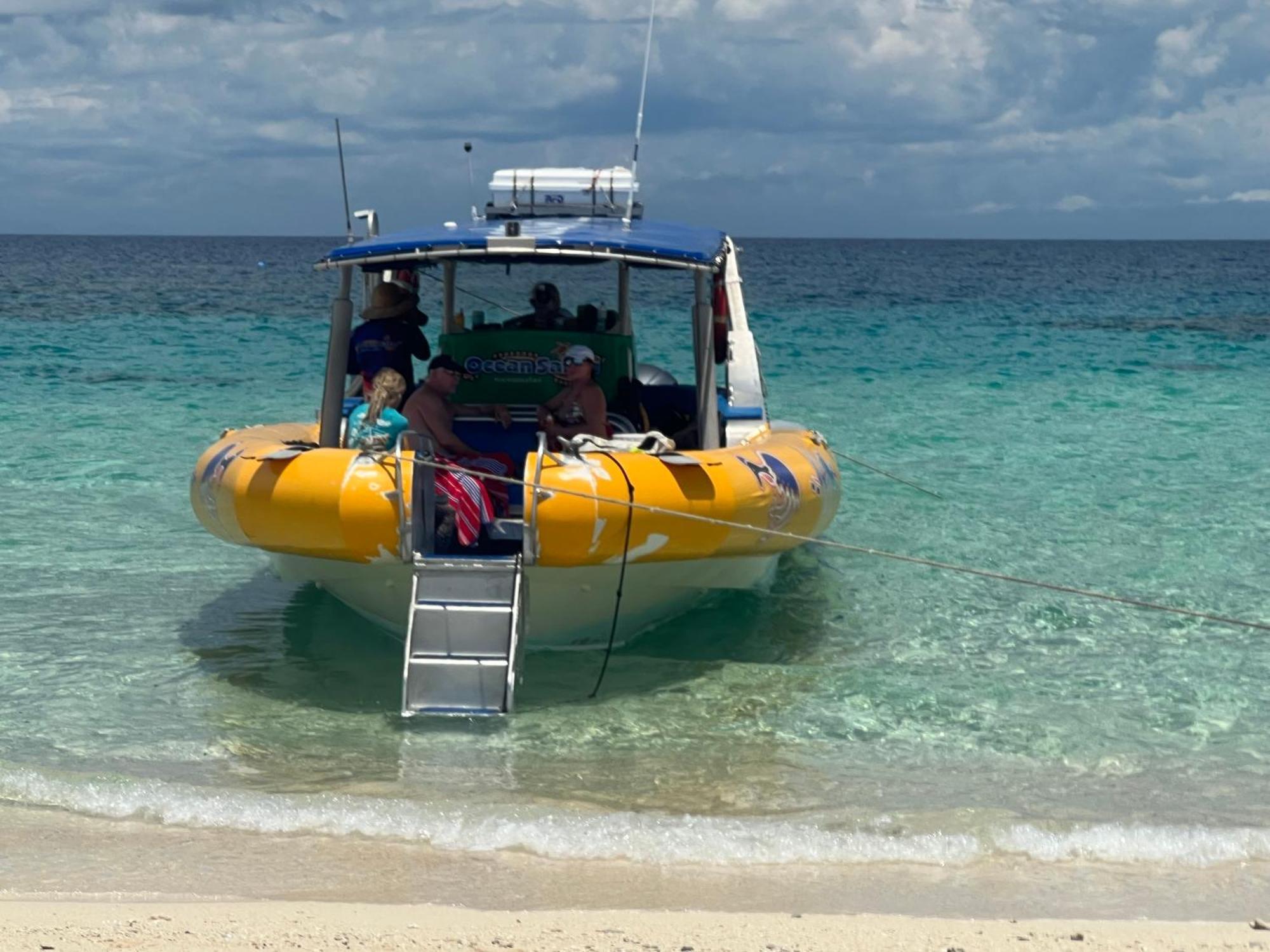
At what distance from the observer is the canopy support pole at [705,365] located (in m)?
6.63

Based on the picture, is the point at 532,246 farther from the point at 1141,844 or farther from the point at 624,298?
the point at 1141,844

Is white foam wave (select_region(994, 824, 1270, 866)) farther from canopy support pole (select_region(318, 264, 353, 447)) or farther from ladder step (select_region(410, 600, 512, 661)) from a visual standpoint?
canopy support pole (select_region(318, 264, 353, 447))

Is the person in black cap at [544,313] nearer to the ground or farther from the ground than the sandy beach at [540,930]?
farther from the ground

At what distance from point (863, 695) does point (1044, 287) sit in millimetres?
46153

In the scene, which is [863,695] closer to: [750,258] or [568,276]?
[568,276]

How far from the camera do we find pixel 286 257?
7925 centimetres

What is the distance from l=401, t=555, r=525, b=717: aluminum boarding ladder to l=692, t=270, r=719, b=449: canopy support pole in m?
1.30

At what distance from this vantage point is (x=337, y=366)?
265 inches

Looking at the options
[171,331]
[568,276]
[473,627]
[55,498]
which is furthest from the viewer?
[171,331]

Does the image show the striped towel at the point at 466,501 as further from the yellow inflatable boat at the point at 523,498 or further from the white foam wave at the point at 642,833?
the white foam wave at the point at 642,833

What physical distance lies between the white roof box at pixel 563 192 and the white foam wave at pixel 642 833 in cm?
447

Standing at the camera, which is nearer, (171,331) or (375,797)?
(375,797)

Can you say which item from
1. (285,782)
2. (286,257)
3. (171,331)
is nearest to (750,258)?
(286,257)

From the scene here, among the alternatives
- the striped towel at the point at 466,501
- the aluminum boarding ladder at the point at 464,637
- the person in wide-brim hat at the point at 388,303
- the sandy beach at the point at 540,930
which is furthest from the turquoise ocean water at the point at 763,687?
the striped towel at the point at 466,501
